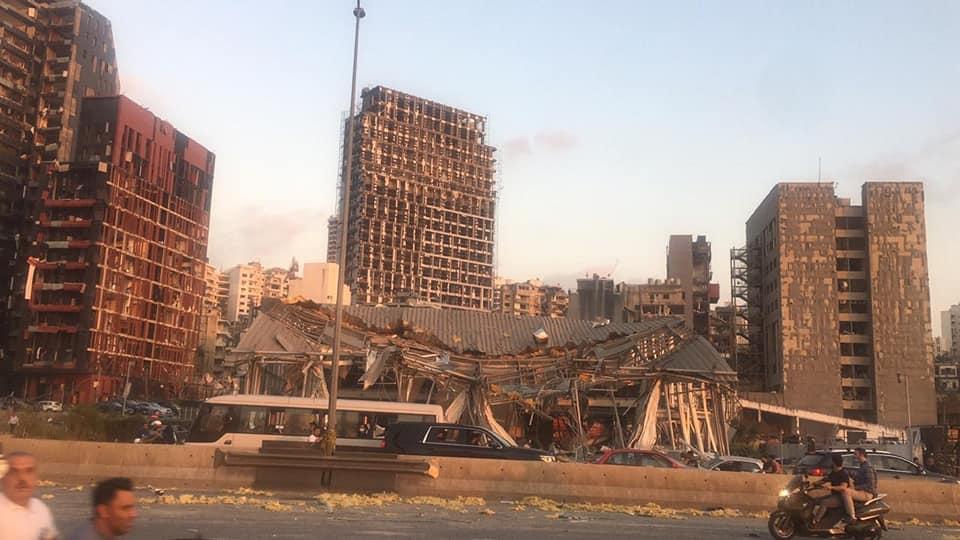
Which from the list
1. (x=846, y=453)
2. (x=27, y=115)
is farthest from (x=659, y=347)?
(x=27, y=115)

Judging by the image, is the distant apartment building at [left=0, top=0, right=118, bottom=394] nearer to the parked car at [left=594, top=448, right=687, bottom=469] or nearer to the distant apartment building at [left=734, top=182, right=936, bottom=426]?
the distant apartment building at [left=734, top=182, right=936, bottom=426]

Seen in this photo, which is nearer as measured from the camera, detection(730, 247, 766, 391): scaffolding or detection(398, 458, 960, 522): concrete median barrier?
detection(398, 458, 960, 522): concrete median barrier

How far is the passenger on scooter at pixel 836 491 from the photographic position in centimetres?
1435

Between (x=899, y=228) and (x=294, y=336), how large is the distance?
8769 centimetres

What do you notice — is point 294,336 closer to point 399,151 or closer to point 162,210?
point 162,210

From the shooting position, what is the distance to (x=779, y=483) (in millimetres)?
20047

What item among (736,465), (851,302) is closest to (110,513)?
(736,465)

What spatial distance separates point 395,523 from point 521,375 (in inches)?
1239

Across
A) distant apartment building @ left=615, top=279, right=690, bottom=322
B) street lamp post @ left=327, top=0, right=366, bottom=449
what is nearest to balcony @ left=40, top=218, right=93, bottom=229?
distant apartment building @ left=615, top=279, right=690, bottom=322

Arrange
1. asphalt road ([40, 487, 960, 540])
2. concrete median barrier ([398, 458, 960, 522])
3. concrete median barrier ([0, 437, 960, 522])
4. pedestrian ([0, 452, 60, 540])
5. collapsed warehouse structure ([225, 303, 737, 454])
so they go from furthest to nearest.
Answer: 1. collapsed warehouse structure ([225, 303, 737, 454])
2. concrete median barrier ([0, 437, 960, 522])
3. concrete median barrier ([398, 458, 960, 522])
4. asphalt road ([40, 487, 960, 540])
5. pedestrian ([0, 452, 60, 540])

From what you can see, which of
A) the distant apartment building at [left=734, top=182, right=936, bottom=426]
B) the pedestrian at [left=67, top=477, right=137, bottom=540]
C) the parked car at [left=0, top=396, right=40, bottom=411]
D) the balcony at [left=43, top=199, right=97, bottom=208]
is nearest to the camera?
the pedestrian at [left=67, top=477, right=137, bottom=540]

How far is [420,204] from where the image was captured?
172 meters

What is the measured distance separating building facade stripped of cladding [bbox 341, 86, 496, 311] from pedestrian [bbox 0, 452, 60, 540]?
15417 centimetres

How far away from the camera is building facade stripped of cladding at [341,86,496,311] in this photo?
542 ft
